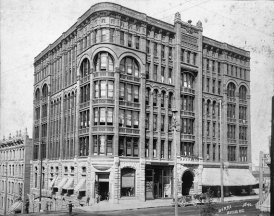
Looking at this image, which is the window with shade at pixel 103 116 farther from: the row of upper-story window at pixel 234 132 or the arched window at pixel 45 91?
the row of upper-story window at pixel 234 132

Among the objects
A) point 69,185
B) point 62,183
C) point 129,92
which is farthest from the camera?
point 62,183

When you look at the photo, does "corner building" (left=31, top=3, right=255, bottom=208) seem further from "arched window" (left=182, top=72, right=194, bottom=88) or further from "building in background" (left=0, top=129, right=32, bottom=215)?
"building in background" (left=0, top=129, right=32, bottom=215)

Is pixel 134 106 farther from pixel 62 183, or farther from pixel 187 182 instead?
pixel 187 182

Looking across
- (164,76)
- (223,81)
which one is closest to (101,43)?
(164,76)

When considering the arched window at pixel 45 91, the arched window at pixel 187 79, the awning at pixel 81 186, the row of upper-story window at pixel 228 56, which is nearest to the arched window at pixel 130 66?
the arched window at pixel 187 79

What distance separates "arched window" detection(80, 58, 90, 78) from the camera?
50750mm

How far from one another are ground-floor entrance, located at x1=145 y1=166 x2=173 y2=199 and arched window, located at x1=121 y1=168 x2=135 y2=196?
3135mm

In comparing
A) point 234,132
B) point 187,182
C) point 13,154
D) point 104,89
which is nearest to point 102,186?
point 104,89

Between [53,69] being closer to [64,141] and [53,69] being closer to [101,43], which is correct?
[64,141]

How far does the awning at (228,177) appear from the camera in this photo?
187ft

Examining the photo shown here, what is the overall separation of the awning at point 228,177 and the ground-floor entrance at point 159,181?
6.42m

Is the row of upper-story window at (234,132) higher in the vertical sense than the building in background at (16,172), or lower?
higher

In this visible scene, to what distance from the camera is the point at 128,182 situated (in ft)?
158

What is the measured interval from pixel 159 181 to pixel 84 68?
1943 cm
